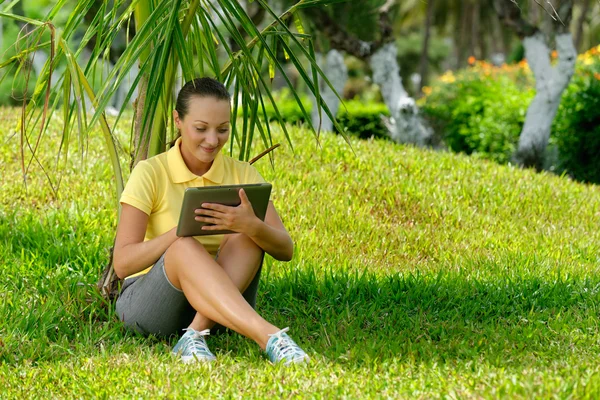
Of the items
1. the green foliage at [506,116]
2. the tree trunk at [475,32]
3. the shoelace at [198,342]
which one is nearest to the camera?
the shoelace at [198,342]

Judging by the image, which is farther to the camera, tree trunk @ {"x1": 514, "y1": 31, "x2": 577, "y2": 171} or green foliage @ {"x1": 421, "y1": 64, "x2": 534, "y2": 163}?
green foliage @ {"x1": 421, "y1": 64, "x2": 534, "y2": 163}

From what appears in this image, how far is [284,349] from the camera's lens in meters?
3.16

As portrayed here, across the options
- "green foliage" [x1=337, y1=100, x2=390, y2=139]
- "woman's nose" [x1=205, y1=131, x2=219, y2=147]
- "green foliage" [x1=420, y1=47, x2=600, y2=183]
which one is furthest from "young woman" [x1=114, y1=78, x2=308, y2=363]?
"green foliage" [x1=337, y1=100, x2=390, y2=139]

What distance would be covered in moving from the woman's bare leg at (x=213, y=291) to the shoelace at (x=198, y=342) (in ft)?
0.37

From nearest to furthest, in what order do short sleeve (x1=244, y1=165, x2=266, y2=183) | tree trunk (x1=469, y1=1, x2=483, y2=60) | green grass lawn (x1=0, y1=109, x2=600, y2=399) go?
1. green grass lawn (x1=0, y1=109, x2=600, y2=399)
2. short sleeve (x1=244, y1=165, x2=266, y2=183)
3. tree trunk (x1=469, y1=1, x2=483, y2=60)

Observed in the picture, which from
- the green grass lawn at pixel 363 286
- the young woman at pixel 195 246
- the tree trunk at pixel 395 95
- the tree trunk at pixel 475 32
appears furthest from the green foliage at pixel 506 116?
the tree trunk at pixel 475 32

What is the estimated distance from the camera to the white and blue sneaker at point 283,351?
315 centimetres

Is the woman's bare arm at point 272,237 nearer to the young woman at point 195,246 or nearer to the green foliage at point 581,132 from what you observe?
the young woman at point 195,246

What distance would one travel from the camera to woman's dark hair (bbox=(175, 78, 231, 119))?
331 cm

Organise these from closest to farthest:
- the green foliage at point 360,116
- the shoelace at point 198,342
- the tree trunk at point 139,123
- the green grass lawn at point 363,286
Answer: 1. the green grass lawn at point 363,286
2. the shoelace at point 198,342
3. the tree trunk at point 139,123
4. the green foliage at point 360,116

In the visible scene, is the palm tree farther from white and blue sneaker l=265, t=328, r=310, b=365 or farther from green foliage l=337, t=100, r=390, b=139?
green foliage l=337, t=100, r=390, b=139

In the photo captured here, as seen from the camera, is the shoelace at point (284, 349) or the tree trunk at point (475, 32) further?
the tree trunk at point (475, 32)

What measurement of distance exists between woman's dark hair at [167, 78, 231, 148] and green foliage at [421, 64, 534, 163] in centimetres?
673

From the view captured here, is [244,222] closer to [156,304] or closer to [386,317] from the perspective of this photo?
[156,304]
